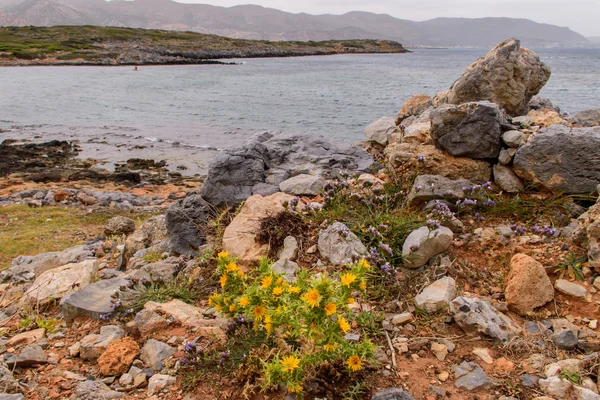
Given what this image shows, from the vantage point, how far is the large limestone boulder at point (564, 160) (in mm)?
5575

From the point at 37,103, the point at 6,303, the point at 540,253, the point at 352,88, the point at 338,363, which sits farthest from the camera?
the point at 352,88

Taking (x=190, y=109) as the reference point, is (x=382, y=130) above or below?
above

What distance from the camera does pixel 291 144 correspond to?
938 cm

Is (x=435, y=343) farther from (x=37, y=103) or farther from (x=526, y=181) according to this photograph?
(x=37, y=103)

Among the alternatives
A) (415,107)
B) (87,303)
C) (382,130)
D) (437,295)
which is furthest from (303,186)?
(415,107)

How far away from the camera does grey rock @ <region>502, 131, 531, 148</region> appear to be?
6.11 metres

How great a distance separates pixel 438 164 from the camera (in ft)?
21.2

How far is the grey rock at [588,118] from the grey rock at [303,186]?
433 cm

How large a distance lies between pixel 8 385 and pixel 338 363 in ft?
7.81

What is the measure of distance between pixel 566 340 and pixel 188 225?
180 inches

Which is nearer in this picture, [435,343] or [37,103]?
[435,343]

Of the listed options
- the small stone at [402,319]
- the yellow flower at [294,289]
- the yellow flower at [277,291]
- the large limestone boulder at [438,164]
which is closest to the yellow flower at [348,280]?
the yellow flower at [294,289]

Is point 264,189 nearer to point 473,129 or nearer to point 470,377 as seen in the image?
point 473,129

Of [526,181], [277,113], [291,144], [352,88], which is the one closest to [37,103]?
[277,113]
